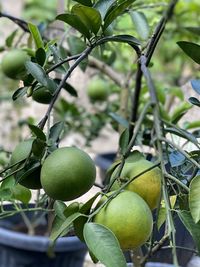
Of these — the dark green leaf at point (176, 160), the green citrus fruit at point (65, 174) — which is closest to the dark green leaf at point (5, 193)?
the green citrus fruit at point (65, 174)

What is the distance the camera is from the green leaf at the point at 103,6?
2.17ft

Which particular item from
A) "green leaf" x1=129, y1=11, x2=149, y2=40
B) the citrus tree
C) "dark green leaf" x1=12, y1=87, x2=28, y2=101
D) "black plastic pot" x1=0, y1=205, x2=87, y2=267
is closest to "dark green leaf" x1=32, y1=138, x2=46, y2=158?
the citrus tree

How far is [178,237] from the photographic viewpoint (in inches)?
32.1

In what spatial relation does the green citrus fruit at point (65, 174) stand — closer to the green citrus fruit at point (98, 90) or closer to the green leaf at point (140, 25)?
the green leaf at point (140, 25)

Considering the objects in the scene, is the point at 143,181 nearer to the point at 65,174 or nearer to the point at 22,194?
the point at 65,174

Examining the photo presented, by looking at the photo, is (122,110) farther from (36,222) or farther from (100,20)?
(100,20)

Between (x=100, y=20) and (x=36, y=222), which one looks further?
(x=36, y=222)

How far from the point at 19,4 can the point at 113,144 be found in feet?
7.00

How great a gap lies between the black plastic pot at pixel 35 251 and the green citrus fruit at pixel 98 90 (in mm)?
691

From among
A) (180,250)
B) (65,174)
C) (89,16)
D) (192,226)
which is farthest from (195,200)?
(180,250)

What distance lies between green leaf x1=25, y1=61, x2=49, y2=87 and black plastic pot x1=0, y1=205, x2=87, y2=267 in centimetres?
56

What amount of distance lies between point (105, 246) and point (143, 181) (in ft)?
0.39

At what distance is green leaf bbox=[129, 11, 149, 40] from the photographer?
3.02 ft

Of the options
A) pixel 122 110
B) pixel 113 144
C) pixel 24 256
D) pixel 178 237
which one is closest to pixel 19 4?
pixel 113 144
